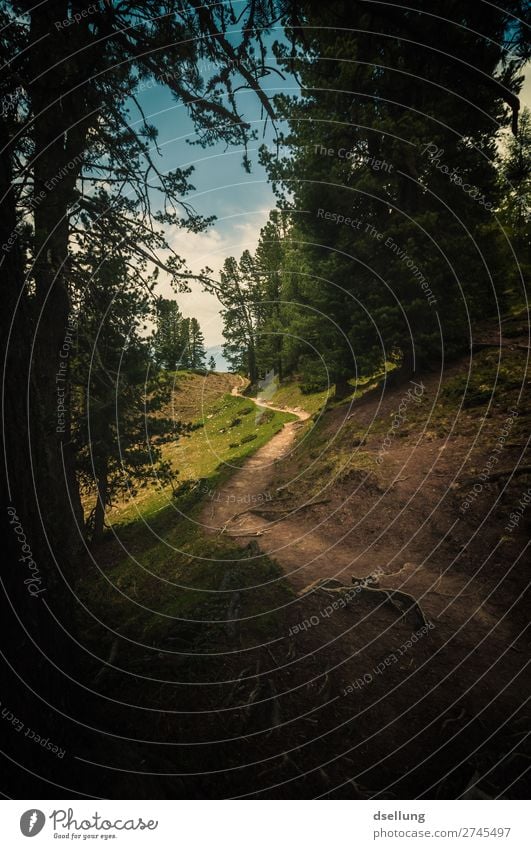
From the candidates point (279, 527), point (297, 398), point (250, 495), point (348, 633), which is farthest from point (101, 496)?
point (297, 398)

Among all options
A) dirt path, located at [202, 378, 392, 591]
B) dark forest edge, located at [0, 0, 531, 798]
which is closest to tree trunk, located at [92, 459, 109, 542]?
dark forest edge, located at [0, 0, 531, 798]

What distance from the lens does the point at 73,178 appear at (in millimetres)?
7117

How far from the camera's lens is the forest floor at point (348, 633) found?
312 centimetres

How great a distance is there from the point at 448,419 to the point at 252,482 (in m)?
9.19

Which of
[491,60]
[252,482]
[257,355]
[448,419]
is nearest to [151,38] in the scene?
[491,60]

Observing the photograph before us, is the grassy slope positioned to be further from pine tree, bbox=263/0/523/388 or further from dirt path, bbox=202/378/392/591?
pine tree, bbox=263/0/523/388

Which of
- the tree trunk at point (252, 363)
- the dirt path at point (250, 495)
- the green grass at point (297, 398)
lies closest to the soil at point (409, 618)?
the dirt path at point (250, 495)

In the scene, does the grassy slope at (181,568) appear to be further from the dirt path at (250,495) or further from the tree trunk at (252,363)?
the tree trunk at (252,363)
